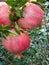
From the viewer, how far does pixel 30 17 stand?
1.75ft

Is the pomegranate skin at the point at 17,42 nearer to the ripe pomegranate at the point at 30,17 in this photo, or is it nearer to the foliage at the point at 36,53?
the ripe pomegranate at the point at 30,17

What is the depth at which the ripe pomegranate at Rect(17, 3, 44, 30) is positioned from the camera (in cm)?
53

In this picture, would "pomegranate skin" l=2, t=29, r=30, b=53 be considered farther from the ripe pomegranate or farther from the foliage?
the foliage

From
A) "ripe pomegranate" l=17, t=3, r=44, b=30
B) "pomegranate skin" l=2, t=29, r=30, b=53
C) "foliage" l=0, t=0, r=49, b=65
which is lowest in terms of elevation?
"foliage" l=0, t=0, r=49, b=65

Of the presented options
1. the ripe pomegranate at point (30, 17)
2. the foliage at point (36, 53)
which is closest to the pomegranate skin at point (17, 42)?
the ripe pomegranate at point (30, 17)

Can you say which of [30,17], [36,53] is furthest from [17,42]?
[36,53]

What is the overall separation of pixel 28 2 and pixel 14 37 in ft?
0.28

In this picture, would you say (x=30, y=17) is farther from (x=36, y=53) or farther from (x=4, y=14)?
(x=36, y=53)

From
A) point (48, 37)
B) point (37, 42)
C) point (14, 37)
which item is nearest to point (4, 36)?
point (14, 37)

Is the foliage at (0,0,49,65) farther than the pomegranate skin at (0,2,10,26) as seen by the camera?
Yes

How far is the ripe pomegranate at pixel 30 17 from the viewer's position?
534 mm

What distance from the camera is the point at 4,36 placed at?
20.8 inches

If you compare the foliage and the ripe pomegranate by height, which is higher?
the ripe pomegranate

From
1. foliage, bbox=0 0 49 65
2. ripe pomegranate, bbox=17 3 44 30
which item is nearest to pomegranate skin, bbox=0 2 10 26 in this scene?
ripe pomegranate, bbox=17 3 44 30
